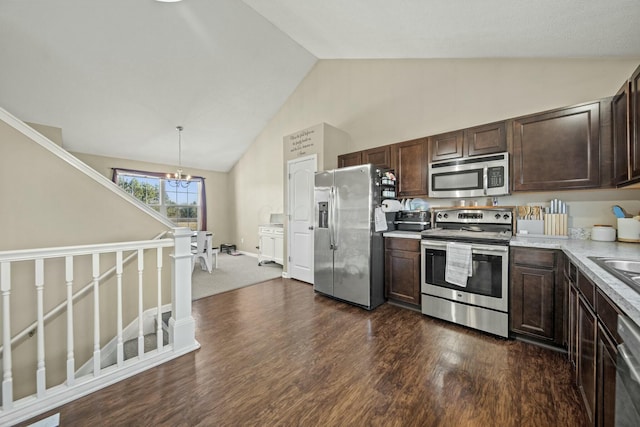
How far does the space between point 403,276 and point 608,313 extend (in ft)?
6.70

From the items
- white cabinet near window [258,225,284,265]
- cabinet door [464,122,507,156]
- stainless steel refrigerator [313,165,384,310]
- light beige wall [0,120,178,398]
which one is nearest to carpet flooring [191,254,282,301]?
white cabinet near window [258,225,284,265]

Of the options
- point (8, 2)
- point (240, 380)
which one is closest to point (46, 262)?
point (240, 380)

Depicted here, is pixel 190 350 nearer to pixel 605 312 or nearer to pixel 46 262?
pixel 46 262

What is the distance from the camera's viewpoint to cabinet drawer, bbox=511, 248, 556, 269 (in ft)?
6.83

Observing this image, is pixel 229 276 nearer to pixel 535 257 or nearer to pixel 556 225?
pixel 535 257

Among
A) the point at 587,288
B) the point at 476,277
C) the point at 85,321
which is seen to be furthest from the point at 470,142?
the point at 85,321

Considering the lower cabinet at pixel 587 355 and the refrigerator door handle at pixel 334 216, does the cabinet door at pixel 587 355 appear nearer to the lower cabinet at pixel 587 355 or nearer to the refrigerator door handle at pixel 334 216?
the lower cabinet at pixel 587 355

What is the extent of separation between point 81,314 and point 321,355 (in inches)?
89.0

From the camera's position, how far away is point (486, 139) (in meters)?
2.76

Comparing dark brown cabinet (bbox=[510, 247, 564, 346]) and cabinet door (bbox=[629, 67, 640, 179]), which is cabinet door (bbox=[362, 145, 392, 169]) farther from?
cabinet door (bbox=[629, 67, 640, 179])

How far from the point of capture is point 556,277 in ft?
6.74

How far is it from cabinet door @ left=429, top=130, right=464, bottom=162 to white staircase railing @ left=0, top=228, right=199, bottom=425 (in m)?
2.91

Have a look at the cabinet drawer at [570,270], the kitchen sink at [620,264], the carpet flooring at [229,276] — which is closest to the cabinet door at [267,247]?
the carpet flooring at [229,276]

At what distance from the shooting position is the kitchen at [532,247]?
3.96 feet
